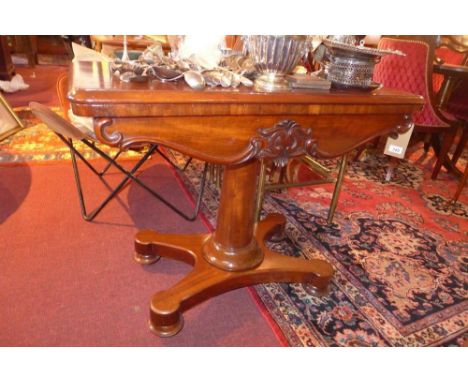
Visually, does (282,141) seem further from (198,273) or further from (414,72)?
(414,72)

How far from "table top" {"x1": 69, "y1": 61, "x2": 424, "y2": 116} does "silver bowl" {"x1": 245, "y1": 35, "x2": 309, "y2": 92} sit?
2.0 inches

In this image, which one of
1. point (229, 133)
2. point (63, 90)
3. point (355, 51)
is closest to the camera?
point (229, 133)

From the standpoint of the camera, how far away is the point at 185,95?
87 cm

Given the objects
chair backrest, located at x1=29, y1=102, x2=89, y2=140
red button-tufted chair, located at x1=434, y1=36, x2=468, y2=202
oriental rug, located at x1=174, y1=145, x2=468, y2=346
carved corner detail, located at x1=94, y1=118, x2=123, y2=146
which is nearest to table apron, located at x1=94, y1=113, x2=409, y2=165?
carved corner detail, located at x1=94, y1=118, x2=123, y2=146

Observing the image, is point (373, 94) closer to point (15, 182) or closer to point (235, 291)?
point (235, 291)

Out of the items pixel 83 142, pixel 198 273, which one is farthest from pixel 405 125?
pixel 83 142

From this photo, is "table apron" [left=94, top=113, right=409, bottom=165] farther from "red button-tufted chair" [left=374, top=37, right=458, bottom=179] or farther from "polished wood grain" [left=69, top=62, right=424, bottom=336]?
"red button-tufted chair" [left=374, top=37, right=458, bottom=179]

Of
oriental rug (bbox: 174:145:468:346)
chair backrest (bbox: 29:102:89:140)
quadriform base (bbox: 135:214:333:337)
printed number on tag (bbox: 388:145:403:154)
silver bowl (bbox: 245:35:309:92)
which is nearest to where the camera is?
silver bowl (bbox: 245:35:309:92)

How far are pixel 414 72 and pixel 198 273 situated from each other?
217 centimetres

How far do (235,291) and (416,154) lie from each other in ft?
9.26

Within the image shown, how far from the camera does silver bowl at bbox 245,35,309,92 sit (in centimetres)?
99
